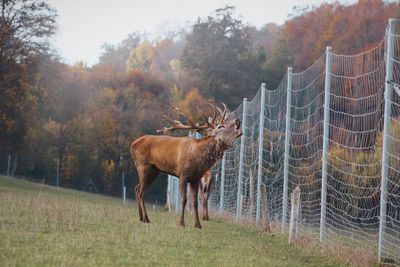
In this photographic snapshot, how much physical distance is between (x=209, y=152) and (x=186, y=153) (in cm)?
50

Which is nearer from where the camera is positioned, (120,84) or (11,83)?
(11,83)

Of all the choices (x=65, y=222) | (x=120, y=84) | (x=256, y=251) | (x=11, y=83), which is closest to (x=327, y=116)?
(x=256, y=251)

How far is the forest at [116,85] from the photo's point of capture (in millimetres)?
32688

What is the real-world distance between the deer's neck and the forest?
21570mm

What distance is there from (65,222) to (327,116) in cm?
407

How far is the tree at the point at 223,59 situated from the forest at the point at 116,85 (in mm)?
102

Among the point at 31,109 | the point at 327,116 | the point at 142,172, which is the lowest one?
the point at 142,172

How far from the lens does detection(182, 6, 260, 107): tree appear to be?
62781 mm

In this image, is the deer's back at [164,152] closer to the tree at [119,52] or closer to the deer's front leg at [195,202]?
the deer's front leg at [195,202]

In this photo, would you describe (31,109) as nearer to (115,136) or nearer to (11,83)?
(11,83)

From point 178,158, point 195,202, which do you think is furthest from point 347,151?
point 178,158

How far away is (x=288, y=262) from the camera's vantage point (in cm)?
767

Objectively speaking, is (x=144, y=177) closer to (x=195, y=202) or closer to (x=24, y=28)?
(x=195, y=202)

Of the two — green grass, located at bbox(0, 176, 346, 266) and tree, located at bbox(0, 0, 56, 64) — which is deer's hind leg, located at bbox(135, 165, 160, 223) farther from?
tree, located at bbox(0, 0, 56, 64)
